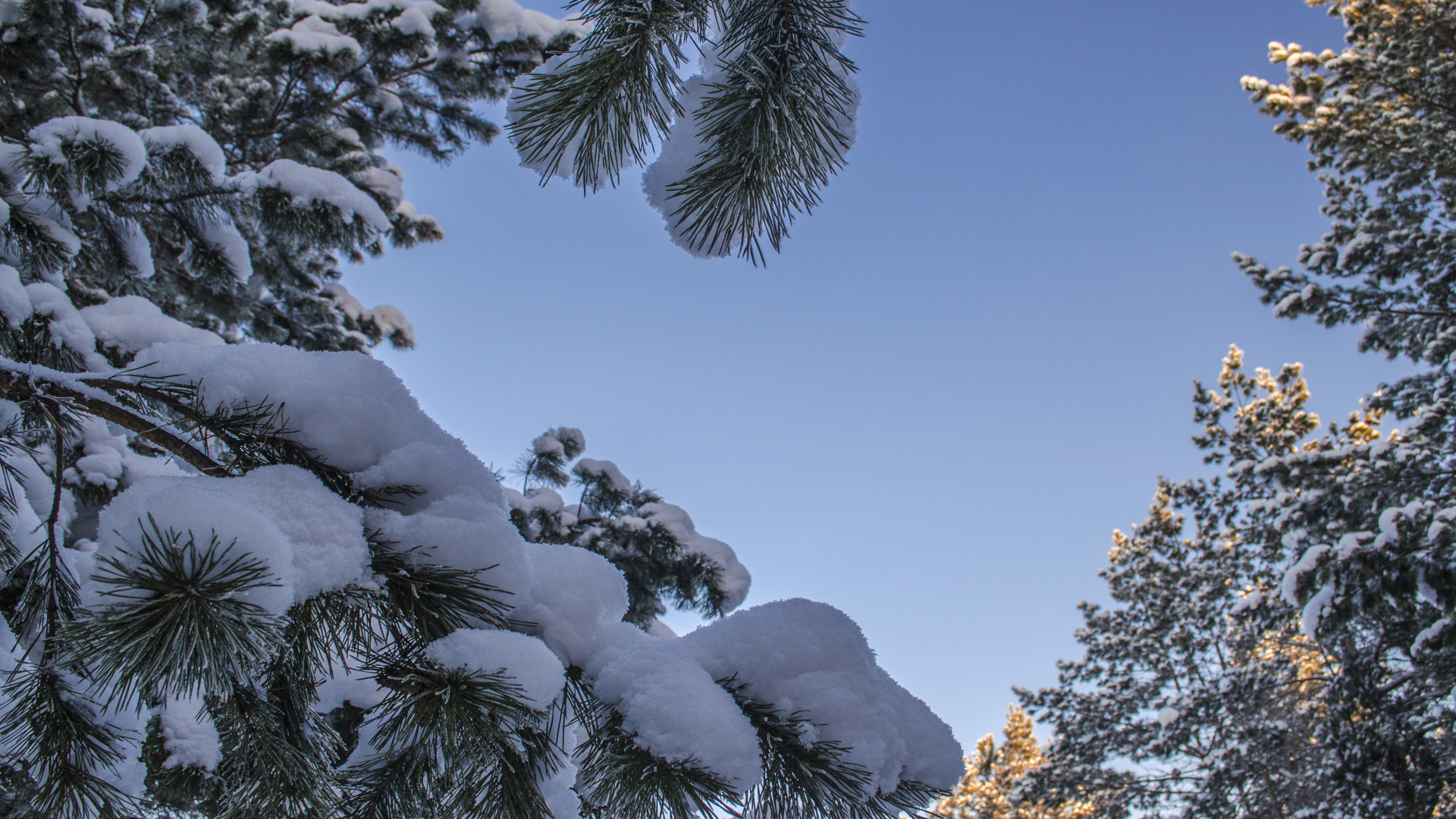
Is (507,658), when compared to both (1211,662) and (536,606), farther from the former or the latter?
(1211,662)

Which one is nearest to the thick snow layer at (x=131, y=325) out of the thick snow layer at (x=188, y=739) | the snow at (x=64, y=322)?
the snow at (x=64, y=322)

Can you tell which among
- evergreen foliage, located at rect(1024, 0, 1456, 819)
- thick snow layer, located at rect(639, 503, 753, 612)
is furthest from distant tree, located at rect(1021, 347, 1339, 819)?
thick snow layer, located at rect(639, 503, 753, 612)

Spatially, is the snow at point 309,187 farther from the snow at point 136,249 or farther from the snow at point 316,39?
the snow at point 316,39

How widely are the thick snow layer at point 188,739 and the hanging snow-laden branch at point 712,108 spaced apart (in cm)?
200

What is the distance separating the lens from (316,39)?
16.5 ft

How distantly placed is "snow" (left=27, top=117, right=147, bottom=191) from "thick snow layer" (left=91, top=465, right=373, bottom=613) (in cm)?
289

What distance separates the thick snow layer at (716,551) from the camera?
5.45m

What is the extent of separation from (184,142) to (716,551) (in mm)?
4275

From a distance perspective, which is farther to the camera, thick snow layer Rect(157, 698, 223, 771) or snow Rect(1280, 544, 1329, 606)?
snow Rect(1280, 544, 1329, 606)

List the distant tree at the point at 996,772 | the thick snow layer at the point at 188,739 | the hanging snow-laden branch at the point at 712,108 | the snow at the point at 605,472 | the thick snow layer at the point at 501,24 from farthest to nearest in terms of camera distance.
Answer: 1. the distant tree at the point at 996,772
2. the snow at the point at 605,472
3. the thick snow layer at the point at 501,24
4. the thick snow layer at the point at 188,739
5. the hanging snow-laden branch at the point at 712,108

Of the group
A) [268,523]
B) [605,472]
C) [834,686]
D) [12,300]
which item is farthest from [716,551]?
[268,523]

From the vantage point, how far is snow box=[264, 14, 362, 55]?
493 centimetres

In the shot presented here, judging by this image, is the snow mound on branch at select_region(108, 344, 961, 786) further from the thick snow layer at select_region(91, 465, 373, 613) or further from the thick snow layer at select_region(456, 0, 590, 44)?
the thick snow layer at select_region(456, 0, 590, 44)

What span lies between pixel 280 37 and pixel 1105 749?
16.6 m
